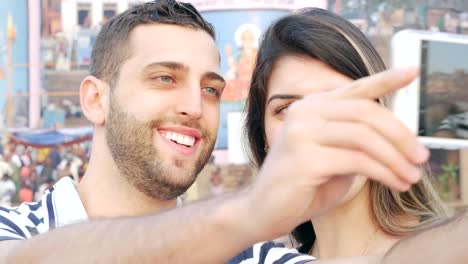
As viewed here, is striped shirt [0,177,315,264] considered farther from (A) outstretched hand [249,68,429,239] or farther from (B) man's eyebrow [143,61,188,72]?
(A) outstretched hand [249,68,429,239]

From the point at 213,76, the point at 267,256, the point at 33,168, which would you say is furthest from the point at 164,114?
the point at 33,168

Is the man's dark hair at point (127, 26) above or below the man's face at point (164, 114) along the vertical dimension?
above

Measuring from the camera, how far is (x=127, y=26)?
6.87 feet

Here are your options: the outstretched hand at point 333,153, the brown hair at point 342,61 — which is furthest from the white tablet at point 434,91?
the outstretched hand at point 333,153

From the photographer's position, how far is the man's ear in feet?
6.71

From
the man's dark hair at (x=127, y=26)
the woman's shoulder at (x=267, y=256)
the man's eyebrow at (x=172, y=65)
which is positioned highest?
the man's dark hair at (x=127, y=26)

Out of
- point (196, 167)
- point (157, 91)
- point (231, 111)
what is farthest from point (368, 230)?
point (231, 111)

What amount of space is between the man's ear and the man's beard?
0.09m

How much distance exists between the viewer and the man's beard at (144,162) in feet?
6.15

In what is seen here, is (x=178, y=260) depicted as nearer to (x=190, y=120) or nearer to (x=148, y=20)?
(x=190, y=120)

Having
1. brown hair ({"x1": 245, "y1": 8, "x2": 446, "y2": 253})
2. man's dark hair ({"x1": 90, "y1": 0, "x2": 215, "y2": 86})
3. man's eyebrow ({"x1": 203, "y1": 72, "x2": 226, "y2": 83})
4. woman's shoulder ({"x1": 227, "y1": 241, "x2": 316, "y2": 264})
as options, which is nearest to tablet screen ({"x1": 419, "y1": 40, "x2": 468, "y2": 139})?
brown hair ({"x1": 245, "y1": 8, "x2": 446, "y2": 253})

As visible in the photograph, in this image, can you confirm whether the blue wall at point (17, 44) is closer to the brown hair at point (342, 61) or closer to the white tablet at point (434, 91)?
the brown hair at point (342, 61)

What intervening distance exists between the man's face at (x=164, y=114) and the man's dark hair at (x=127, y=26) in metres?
0.05

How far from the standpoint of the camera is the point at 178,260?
3.12 ft
